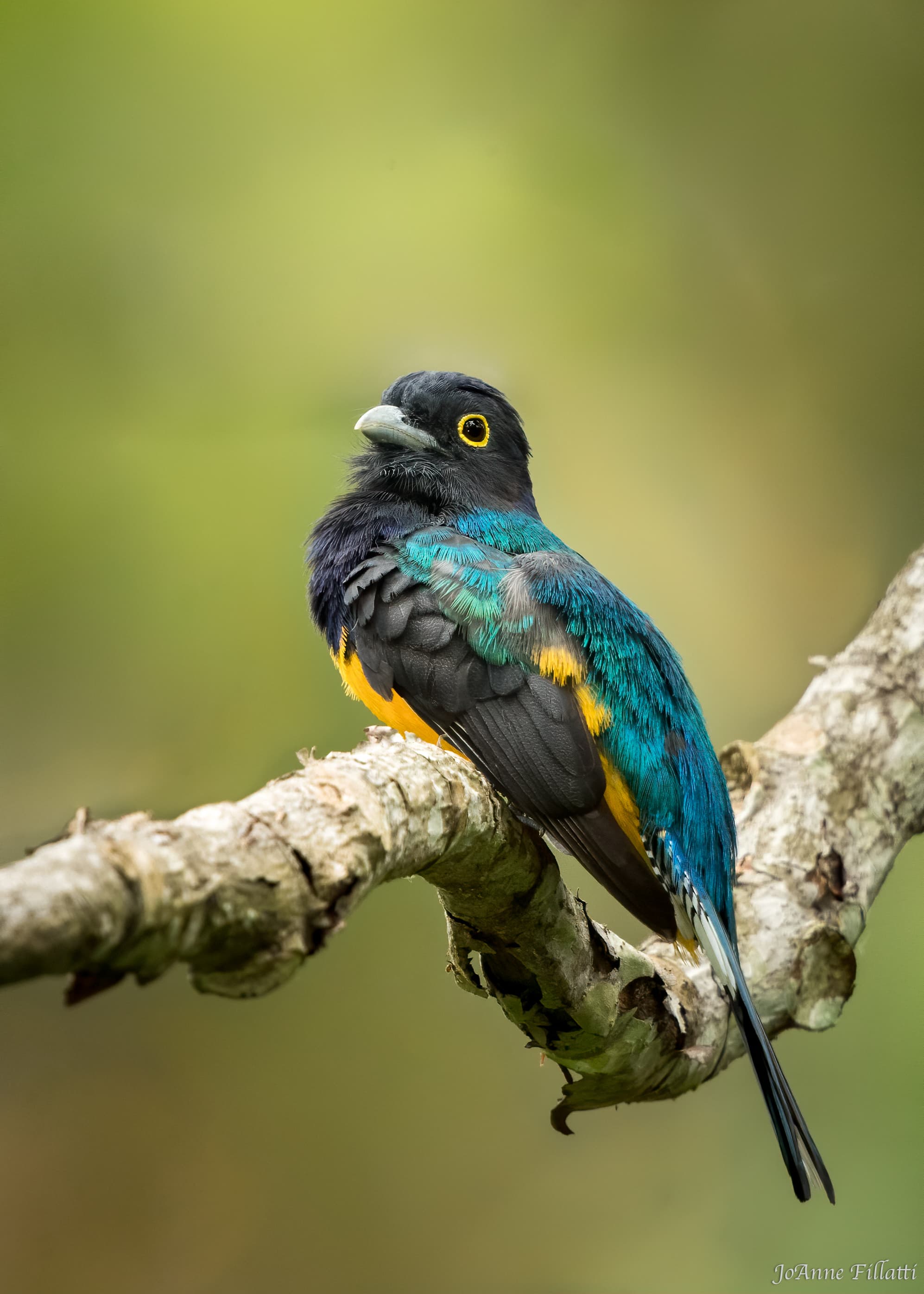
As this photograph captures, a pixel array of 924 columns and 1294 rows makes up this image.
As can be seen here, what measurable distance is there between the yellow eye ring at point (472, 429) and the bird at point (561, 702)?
44 cm

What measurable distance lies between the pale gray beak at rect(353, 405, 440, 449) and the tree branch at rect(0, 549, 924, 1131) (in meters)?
1.24

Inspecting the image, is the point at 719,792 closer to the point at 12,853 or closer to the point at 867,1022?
the point at 867,1022

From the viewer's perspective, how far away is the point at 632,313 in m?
5.83

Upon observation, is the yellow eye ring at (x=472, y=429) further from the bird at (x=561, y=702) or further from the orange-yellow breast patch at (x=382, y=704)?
the orange-yellow breast patch at (x=382, y=704)

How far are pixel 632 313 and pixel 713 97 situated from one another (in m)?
1.25

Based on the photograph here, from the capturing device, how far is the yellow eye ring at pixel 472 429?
3.56m

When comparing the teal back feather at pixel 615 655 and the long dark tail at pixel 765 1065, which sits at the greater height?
the teal back feather at pixel 615 655

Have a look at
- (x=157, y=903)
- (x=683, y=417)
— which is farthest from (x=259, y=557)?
(x=157, y=903)

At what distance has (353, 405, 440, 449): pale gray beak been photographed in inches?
133

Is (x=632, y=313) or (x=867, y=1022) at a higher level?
(x=632, y=313)

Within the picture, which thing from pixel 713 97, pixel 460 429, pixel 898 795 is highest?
pixel 713 97
